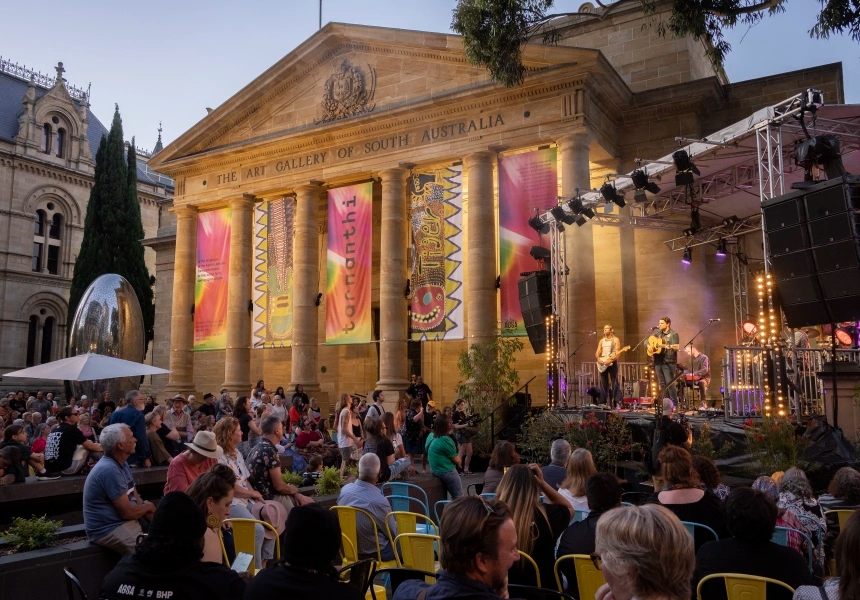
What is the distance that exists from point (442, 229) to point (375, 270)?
282 inches

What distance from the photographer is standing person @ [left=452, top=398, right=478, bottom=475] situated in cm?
1360

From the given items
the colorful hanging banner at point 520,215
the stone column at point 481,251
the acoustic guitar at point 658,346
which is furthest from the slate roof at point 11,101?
the acoustic guitar at point 658,346

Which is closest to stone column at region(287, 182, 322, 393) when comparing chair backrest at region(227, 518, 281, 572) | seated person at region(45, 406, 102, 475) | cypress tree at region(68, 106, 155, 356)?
seated person at region(45, 406, 102, 475)

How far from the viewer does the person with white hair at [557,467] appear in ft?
22.4

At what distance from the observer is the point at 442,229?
1952 cm

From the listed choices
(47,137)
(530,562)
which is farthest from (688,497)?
(47,137)

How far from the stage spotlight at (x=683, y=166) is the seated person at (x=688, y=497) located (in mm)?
9091

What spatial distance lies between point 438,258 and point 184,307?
11.0 metres

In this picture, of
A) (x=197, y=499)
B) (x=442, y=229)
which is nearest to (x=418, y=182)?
(x=442, y=229)

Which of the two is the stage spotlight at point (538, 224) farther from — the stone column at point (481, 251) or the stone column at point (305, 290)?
the stone column at point (305, 290)

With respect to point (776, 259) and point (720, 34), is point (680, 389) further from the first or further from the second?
point (720, 34)

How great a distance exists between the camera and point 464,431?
1515cm

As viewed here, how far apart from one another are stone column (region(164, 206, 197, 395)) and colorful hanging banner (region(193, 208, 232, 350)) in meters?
0.58

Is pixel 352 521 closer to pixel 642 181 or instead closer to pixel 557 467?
pixel 557 467
